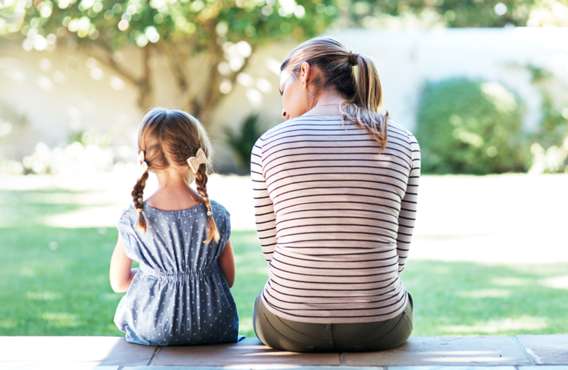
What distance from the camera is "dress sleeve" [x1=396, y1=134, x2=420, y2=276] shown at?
76.3 inches

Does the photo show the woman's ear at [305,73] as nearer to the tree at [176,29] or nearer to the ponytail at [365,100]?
the ponytail at [365,100]

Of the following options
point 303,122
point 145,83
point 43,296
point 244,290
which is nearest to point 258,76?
point 145,83

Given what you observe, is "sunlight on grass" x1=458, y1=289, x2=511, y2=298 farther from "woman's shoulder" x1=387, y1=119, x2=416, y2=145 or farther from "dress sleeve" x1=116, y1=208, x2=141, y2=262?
"dress sleeve" x1=116, y1=208, x2=141, y2=262

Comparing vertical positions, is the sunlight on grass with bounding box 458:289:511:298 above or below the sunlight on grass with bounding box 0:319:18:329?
below

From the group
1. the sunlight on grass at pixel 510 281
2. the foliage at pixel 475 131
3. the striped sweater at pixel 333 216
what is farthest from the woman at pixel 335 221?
the foliage at pixel 475 131

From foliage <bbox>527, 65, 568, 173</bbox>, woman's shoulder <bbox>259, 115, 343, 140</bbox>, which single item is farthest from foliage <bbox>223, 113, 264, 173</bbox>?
woman's shoulder <bbox>259, 115, 343, 140</bbox>

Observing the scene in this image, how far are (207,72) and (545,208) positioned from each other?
266 inches

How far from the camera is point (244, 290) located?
4020mm

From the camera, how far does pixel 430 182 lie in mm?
8961

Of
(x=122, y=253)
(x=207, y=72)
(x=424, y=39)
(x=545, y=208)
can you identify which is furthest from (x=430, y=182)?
(x=122, y=253)

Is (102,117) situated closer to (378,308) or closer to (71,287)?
(71,287)

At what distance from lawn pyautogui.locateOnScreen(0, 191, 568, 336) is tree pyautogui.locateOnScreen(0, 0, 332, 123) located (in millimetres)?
4630

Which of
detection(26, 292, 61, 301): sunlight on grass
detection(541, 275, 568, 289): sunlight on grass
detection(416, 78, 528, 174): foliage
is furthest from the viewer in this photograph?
detection(416, 78, 528, 174): foliage

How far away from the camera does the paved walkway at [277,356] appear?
1.86 m
